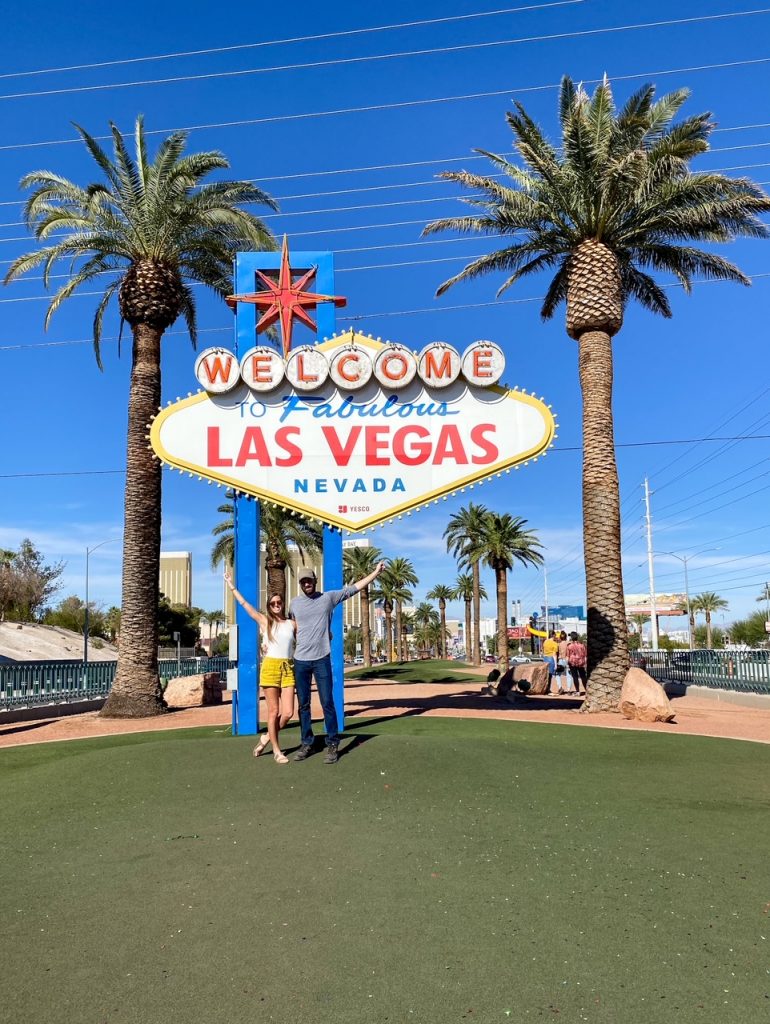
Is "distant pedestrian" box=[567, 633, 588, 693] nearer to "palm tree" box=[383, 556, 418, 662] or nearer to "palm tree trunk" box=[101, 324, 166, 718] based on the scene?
"palm tree trunk" box=[101, 324, 166, 718]

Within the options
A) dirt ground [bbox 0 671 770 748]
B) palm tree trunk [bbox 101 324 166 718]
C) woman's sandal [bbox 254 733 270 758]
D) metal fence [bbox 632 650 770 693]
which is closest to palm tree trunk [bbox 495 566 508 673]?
metal fence [bbox 632 650 770 693]

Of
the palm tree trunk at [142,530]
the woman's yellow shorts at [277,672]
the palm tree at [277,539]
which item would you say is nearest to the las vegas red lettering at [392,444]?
the woman's yellow shorts at [277,672]

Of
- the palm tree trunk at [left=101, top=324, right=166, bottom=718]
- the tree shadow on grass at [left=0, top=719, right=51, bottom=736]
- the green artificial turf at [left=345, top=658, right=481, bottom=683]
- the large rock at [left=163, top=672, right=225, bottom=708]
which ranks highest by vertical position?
the palm tree trunk at [left=101, top=324, right=166, bottom=718]

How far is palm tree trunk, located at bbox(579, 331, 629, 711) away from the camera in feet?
57.6

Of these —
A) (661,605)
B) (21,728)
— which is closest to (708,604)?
(661,605)

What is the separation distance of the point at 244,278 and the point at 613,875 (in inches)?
467

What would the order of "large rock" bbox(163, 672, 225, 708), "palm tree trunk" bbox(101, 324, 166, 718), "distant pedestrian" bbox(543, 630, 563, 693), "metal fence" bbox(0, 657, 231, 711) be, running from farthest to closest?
"distant pedestrian" bbox(543, 630, 563, 693)
"large rock" bbox(163, 672, 225, 708)
"palm tree trunk" bbox(101, 324, 166, 718)
"metal fence" bbox(0, 657, 231, 711)

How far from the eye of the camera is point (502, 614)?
150ft

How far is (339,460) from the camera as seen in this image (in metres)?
12.8

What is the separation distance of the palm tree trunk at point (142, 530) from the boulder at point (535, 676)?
10.6 meters

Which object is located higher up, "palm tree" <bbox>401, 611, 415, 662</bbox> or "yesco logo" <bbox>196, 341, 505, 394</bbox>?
"yesco logo" <bbox>196, 341, 505, 394</bbox>

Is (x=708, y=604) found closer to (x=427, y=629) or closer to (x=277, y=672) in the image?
(x=427, y=629)

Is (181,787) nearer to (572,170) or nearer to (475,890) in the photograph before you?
(475,890)

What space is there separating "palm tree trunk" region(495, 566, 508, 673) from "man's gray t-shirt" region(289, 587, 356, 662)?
3545 centimetres
